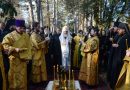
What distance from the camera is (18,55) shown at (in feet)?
29.5

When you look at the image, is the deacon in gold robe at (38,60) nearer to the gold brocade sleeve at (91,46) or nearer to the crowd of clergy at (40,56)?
the crowd of clergy at (40,56)

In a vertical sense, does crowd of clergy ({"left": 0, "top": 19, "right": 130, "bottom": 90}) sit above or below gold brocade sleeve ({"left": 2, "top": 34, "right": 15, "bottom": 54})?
below

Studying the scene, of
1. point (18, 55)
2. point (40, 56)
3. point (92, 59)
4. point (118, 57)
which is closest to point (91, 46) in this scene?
point (92, 59)

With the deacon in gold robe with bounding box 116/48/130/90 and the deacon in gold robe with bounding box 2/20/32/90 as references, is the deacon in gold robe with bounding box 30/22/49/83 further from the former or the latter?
the deacon in gold robe with bounding box 116/48/130/90

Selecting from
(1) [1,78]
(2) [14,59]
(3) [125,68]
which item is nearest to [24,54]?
(2) [14,59]

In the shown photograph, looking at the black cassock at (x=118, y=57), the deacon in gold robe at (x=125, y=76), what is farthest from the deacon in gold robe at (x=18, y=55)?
the deacon in gold robe at (x=125, y=76)

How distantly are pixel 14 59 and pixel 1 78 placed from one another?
3.05 ft

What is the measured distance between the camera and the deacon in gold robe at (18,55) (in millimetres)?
8828

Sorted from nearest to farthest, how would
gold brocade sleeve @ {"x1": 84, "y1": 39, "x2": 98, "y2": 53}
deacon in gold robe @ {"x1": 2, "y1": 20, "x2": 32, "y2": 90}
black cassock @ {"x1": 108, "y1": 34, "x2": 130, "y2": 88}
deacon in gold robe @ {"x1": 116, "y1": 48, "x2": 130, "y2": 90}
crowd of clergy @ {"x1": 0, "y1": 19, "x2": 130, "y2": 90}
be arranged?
deacon in gold robe @ {"x1": 116, "y1": 48, "x2": 130, "y2": 90} < crowd of clergy @ {"x1": 0, "y1": 19, "x2": 130, "y2": 90} < deacon in gold robe @ {"x1": 2, "y1": 20, "x2": 32, "y2": 90} < black cassock @ {"x1": 108, "y1": 34, "x2": 130, "y2": 88} < gold brocade sleeve @ {"x1": 84, "y1": 39, "x2": 98, "y2": 53}

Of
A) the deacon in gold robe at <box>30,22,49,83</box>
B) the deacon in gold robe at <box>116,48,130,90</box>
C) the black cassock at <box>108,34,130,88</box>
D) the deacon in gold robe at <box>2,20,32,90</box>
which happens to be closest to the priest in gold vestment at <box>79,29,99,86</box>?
the deacon in gold robe at <box>30,22,49,83</box>

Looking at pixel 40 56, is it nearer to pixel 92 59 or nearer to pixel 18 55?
pixel 92 59

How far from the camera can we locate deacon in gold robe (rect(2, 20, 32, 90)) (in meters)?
8.83

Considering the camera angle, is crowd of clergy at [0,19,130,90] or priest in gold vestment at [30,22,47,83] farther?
priest in gold vestment at [30,22,47,83]

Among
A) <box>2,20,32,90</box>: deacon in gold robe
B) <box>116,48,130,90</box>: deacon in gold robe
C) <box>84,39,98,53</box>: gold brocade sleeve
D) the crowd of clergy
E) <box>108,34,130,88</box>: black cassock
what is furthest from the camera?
<box>84,39,98,53</box>: gold brocade sleeve
